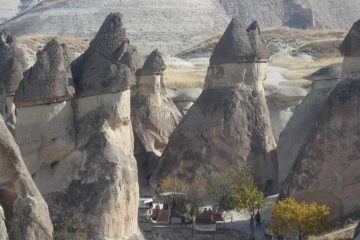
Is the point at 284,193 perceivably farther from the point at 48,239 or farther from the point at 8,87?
the point at 48,239

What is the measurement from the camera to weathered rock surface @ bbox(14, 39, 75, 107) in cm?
1752

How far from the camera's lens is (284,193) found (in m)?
22.2

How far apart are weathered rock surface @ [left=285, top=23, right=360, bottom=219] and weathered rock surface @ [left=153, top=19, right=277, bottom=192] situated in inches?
163

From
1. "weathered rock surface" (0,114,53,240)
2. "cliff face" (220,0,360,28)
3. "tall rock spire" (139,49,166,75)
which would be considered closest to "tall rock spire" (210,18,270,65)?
"tall rock spire" (139,49,166,75)

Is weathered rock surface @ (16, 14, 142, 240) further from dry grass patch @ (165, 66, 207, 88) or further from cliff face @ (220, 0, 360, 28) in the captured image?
cliff face @ (220, 0, 360, 28)

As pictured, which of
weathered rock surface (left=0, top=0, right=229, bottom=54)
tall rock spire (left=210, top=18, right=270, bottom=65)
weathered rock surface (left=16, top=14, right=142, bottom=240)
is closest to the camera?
weathered rock surface (left=16, top=14, right=142, bottom=240)

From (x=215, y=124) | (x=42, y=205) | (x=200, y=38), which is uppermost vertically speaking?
(x=42, y=205)

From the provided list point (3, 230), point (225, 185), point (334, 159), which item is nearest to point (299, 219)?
point (334, 159)

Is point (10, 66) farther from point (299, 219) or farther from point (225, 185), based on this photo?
point (299, 219)

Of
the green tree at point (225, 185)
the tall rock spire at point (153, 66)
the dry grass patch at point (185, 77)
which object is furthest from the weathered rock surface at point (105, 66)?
the dry grass patch at point (185, 77)

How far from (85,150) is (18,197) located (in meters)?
4.32

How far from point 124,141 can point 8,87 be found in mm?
6358

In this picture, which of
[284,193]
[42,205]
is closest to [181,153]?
[284,193]

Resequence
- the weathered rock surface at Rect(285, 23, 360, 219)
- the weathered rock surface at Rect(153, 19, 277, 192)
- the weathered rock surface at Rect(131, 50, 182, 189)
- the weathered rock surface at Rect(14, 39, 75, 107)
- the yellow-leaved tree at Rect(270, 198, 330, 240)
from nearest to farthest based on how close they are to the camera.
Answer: the weathered rock surface at Rect(14, 39, 75, 107), the yellow-leaved tree at Rect(270, 198, 330, 240), the weathered rock surface at Rect(285, 23, 360, 219), the weathered rock surface at Rect(153, 19, 277, 192), the weathered rock surface at Rect(131, 50, 182, 189)
